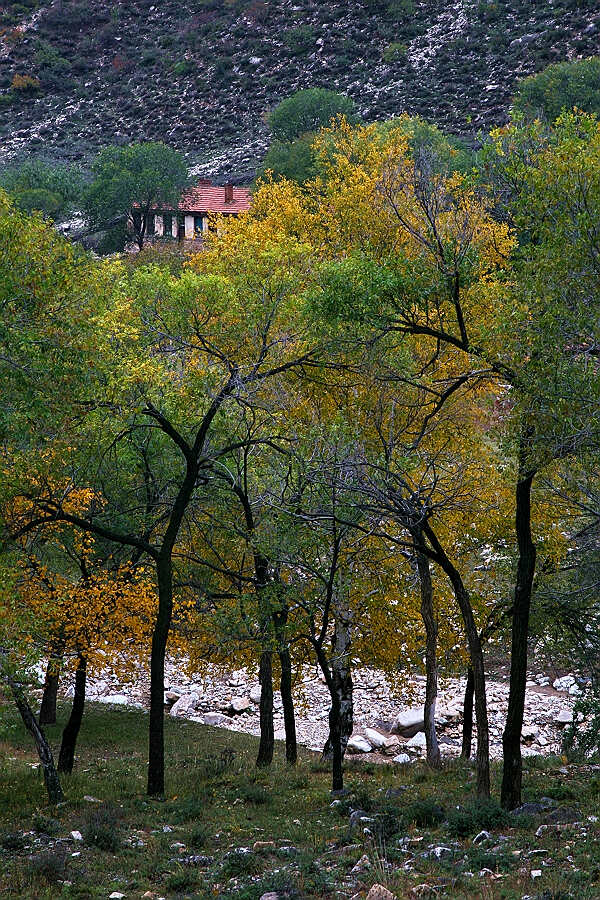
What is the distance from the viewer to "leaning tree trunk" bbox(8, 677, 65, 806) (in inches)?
584

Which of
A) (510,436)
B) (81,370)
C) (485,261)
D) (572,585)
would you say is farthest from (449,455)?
(81,370)

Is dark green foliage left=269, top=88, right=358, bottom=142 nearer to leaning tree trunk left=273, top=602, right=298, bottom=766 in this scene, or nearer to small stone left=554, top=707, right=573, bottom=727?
small stone left=554, top=707, right=573, bottom=727

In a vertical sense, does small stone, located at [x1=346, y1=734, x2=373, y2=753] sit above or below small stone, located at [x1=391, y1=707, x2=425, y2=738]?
below

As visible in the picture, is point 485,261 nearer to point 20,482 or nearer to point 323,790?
point 20,482

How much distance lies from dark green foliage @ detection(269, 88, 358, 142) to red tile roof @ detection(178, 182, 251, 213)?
6818 mm

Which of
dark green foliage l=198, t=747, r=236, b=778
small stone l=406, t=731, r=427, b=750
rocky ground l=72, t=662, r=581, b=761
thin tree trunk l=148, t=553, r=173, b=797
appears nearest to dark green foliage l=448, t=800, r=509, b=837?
thin tree trunk l=148, t=553, r=173, b=797

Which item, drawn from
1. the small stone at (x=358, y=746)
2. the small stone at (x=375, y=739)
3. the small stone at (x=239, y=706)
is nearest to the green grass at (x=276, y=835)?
the small stone at (x=358, y=746)

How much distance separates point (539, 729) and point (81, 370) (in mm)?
19061

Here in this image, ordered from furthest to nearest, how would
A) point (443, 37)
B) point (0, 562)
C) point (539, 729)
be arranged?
point (443, 37) → point (539, 729) → point (0, 562)

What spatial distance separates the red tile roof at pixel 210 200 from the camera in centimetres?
7712

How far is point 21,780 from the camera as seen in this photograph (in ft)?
62.4

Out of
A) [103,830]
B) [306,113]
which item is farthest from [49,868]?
[306,113]

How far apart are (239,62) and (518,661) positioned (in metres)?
114

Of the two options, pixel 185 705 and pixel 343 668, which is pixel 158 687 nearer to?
pixel 343 668
